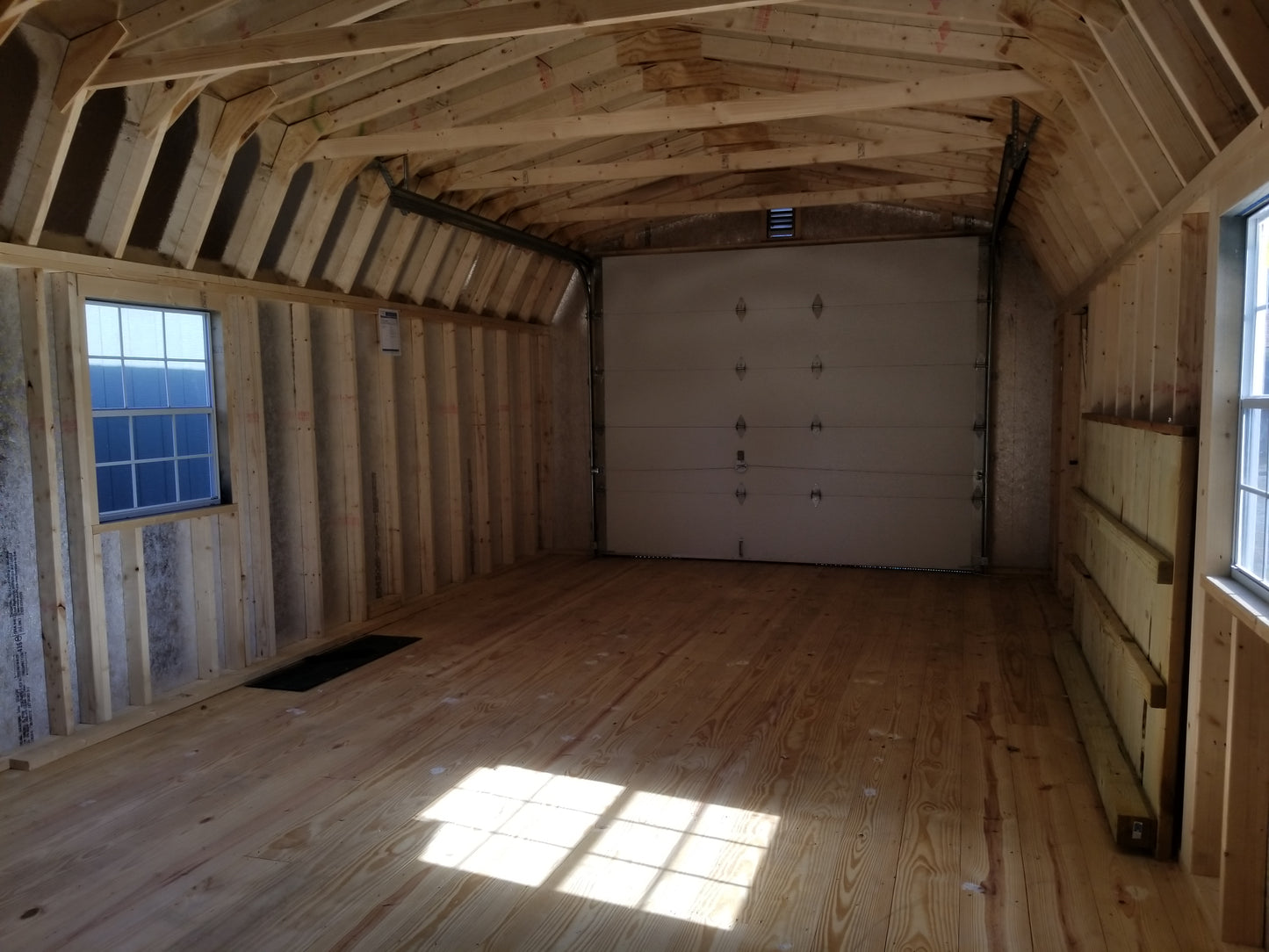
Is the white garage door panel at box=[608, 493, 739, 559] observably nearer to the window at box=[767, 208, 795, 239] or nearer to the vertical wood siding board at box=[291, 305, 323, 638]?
the window at box=[767, 208, 795, 239]

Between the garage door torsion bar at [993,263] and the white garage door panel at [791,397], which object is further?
the white garage door panel at [791,397]

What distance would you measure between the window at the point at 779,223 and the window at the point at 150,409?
207 inches

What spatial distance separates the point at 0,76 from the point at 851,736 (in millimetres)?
4754

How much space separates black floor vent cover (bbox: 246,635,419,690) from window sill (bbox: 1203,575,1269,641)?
A: 176 inches

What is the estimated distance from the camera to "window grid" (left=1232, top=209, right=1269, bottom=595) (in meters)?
2.67

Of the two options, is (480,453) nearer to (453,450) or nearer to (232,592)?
(453,450)

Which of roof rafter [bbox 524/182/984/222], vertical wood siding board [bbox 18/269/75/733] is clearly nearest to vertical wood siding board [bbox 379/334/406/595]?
roof rafter [bbox 524/182/984/222]

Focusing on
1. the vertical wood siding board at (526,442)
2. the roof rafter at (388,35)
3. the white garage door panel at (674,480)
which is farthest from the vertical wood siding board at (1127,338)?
the vertical wood siding board at (526,442)

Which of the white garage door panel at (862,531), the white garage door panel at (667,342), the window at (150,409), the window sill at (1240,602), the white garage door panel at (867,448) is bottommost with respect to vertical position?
the white garage door panel at (862,531)

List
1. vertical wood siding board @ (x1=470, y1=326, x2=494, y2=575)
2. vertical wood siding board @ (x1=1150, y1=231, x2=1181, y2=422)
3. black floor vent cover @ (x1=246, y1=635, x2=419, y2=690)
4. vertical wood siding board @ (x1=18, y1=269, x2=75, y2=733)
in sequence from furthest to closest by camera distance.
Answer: vertical wood siding board @ (x1=470, y1=326, x2=494, y2=575)
black floor vent cover @ (x1=246, y1=635, x2=419, y2=690)
vertical wood siding board @ (x1=18, y1=269, x2=75, y2=733)
vertical wood siding board @ (x1=1150, y1=231, x2=1181, y2=422)

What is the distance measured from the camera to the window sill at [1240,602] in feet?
7.85

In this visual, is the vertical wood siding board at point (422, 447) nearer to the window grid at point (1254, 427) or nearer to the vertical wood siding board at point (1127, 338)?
the vertical wood siding board at point (1127, 338)

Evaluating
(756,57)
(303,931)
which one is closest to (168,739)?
(303,931)

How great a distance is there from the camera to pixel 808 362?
863 centimetres
